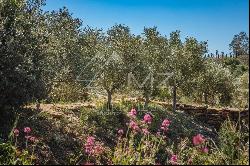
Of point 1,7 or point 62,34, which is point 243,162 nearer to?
point 1,7

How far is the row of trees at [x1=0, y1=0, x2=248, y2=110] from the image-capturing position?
17156 millimetres

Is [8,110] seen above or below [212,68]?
below

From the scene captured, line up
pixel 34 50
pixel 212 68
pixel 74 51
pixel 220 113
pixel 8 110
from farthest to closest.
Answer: pixel 212 68, pixel 220 113, pixel 74 51, pixel 34 50, pixel 8 110

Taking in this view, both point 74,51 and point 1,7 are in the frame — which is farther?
point 74,51

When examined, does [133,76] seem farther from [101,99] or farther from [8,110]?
[8,110]

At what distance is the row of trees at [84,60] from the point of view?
1716 cm

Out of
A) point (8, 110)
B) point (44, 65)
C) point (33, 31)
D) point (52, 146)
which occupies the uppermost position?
point (33, 31)

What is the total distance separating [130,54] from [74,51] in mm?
5195

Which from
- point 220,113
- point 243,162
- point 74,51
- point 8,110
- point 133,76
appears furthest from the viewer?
point 220,113

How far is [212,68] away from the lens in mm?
45000

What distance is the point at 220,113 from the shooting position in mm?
38062

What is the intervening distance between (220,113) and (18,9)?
25082 mm

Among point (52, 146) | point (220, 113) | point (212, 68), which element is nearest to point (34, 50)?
point (52, 146)

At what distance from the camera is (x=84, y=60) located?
2889cm
